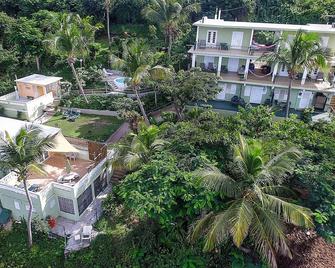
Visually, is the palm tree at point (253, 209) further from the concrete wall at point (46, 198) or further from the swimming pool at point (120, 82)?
the swimming pool at point (120, 82)

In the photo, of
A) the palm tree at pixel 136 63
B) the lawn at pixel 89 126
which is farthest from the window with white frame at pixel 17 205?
the palm tree at pixel 136 63

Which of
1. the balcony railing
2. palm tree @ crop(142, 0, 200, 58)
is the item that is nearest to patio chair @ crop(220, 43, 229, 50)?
the balcony railing

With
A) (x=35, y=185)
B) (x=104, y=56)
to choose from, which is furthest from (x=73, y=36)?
(x=35, y=185)

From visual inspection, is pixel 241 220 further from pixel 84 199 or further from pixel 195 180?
pixel 84 199

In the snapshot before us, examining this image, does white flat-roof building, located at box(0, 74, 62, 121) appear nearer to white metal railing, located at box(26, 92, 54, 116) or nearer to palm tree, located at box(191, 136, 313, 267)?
white metal railing, located at box(26, 92, 54, 116)

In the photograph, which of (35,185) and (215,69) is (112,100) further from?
(35,185)

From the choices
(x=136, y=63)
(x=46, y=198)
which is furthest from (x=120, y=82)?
(x=46, y=198)
